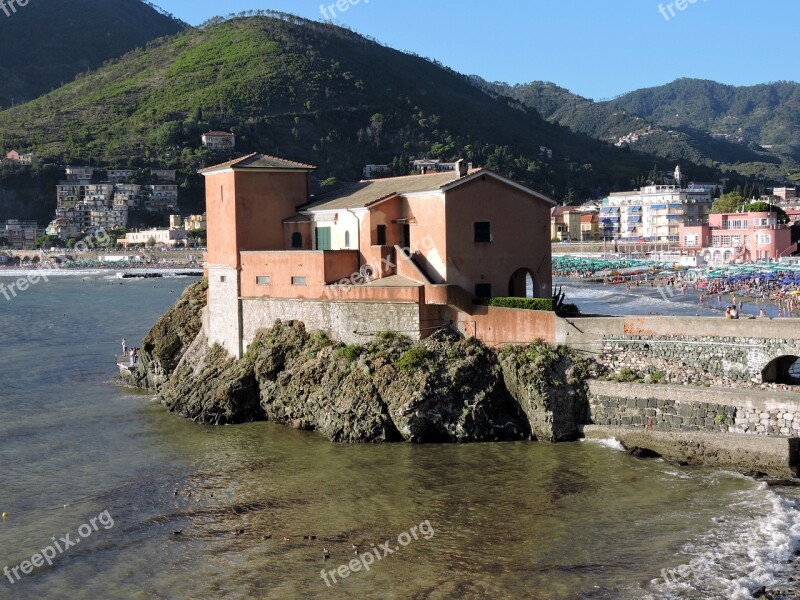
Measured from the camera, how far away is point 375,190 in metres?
32.8

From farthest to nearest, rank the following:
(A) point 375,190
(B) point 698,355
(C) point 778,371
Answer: (A) point 375,190 < (C) point 778,371 < (B) point 698,355

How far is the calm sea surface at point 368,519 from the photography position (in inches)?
665

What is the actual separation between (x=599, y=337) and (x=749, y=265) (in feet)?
219

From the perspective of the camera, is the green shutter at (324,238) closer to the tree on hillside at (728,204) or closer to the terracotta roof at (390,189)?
the terracotta roof at (390,189)

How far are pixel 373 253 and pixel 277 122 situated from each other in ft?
471

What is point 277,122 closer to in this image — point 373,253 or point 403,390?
point 373,253

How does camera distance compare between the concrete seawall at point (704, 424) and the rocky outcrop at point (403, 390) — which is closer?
the concrete seawall at point (704, 424)

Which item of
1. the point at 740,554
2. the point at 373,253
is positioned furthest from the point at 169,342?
the point at 740,554

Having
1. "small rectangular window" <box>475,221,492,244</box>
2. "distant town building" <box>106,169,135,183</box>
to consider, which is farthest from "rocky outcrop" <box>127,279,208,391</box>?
"distant town building" <box>106,169,135,183</box>

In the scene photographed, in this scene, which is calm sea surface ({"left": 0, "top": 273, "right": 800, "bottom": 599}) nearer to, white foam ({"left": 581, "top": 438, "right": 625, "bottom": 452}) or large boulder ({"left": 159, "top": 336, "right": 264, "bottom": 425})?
white foam ({"left": 581, "top": 438, "right": 625, "bottom": 452})

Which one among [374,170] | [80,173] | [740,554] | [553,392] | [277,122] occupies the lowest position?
[740,554]

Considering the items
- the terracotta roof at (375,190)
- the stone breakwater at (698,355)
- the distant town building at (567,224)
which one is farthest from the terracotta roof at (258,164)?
the distant town building at (567,224)

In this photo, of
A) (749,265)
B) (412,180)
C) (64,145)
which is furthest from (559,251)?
(412,180)

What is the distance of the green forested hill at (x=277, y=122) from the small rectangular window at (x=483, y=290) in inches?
5187
